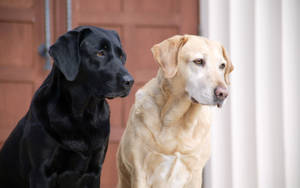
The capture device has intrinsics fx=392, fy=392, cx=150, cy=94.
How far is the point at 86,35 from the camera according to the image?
2.10m

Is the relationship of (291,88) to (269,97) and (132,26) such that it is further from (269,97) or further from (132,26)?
(132,26)

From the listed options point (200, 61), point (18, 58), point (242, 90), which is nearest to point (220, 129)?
point (242, 90)

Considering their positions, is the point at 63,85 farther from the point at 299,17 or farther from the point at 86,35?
the point at 299,17

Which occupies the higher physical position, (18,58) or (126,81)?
(18,58)

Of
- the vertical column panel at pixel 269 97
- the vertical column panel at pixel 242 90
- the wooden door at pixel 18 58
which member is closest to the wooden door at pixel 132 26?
the wooden door at pixel 18 58

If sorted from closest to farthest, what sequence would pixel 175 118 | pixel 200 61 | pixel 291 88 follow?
1. pixel 200 61
2. pixel 175 118
3. pixel 291 88

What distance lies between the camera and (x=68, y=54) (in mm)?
2008

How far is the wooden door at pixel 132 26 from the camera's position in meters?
3.71

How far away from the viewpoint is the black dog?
201cm

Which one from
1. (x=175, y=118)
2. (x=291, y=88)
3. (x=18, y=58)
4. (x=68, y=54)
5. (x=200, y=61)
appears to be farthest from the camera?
(x=18, y=58)

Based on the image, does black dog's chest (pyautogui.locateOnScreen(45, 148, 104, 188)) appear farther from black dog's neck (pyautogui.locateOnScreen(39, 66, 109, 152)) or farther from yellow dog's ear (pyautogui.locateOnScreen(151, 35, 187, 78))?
yellow dog's ear (pyautogui.locateOnScreen(151, 35, 187, 78))

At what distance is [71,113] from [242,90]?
195cm

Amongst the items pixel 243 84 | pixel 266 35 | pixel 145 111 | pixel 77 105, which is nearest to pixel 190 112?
pixel 145 111

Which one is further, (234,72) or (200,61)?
(234,72)
